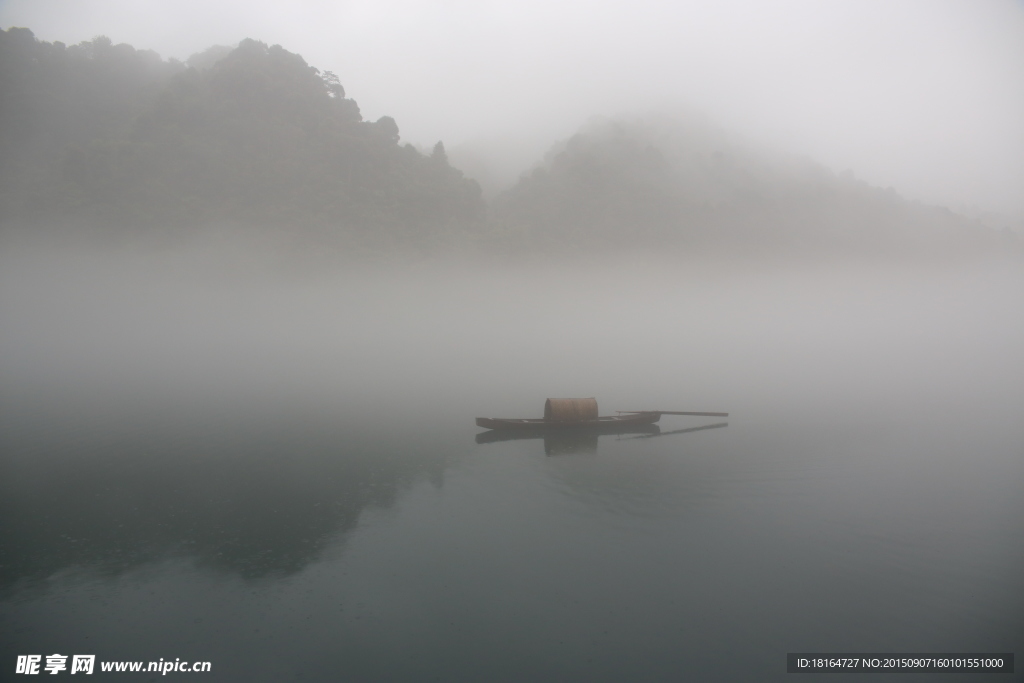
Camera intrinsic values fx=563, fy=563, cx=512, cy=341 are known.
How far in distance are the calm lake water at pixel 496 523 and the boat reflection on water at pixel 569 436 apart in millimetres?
497

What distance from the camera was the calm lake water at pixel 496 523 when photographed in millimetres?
10602

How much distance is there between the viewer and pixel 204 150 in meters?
106

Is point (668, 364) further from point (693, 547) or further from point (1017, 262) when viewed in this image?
point (1017, 262)

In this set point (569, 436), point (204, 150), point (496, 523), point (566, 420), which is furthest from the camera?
point (204, 150)

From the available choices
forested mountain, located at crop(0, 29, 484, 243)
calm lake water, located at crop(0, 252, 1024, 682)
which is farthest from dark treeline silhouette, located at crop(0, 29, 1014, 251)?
calm lake water, located at crop(0, 252, 1024, 682)

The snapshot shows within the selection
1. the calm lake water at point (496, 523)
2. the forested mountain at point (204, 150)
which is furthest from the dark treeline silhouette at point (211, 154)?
the calm lake water at point (496, 523)

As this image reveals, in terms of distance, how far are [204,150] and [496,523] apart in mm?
114161

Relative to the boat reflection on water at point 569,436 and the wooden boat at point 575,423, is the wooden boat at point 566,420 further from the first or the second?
the boat reflection on water at point 569,436

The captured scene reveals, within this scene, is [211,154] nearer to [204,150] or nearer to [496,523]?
[204,150]

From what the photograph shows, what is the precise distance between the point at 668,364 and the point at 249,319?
7070 cm

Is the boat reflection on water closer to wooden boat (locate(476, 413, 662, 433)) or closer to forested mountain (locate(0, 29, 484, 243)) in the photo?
wooden boat (locate(476, 413, 662, 433))

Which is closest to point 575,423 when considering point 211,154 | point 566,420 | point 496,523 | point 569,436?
point 566,420

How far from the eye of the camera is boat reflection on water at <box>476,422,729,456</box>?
2583 cm

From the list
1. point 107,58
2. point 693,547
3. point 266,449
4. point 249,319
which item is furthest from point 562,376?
point 107,58
